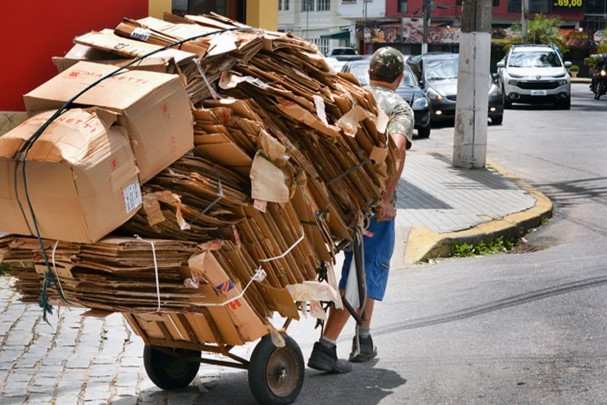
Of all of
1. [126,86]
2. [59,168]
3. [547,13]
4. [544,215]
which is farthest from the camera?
[547,13]

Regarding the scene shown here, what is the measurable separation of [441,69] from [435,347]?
21183 mm

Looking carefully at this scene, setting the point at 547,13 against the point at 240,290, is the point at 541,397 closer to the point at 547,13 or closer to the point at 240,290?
the point at 240,290

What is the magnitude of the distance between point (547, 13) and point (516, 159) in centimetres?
7129

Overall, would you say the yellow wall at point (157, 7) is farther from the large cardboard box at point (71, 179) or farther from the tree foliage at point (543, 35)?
the tree foliage at point (543, 35)

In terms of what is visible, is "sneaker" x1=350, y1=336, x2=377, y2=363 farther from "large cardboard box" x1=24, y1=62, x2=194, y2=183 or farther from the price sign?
the price sign

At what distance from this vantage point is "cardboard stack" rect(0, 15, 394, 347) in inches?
190

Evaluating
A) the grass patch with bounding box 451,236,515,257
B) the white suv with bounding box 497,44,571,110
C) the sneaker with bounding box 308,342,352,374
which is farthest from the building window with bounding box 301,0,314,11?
the sneaker with bounding box 308,342,352,374

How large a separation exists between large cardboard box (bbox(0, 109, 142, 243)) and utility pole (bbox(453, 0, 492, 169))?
11862mm

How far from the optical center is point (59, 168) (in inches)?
175

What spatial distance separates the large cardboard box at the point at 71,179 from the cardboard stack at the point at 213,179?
10cm

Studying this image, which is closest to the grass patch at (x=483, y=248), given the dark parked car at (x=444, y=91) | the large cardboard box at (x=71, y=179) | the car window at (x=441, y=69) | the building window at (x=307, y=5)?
the large cardboard box at (x=71, y=179)

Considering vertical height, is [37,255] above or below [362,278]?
above

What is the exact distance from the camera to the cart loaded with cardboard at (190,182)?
462 cm

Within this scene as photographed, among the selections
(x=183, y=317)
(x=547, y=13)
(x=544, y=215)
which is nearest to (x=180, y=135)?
(x=183, y=317)
